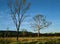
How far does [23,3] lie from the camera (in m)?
26.3

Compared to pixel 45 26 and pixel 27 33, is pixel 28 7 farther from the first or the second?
pixel 45 26

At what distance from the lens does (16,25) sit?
1057 inches

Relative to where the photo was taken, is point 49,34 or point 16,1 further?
point 49,34

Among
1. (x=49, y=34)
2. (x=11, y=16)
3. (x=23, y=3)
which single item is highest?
(x=23, y=3)

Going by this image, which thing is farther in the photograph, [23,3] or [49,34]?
[49,34]

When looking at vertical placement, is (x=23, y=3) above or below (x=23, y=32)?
above

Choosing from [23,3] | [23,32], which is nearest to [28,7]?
[23,3]

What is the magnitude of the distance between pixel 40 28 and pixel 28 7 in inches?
1148

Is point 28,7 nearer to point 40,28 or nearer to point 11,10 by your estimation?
point 11,10

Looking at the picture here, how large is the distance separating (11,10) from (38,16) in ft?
87.6

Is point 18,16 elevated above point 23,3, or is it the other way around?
point 23,3

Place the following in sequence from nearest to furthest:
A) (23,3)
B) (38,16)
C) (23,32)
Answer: (23,3)
(23,32)
(38,16)

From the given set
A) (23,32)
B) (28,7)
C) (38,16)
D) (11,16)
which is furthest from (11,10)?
(38,16)

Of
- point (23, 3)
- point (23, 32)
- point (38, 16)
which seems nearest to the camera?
point (23, 3)
